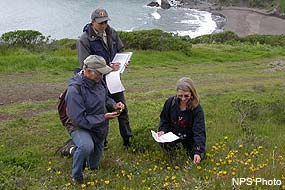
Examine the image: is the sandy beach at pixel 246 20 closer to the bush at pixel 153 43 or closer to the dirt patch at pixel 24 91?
the bush at pixel 153 43

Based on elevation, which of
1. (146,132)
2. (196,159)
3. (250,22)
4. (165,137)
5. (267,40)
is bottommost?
(250,22)

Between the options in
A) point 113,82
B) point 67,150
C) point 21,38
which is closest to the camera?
point 113,82

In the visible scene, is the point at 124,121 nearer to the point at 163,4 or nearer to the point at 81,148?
the point at 81,148

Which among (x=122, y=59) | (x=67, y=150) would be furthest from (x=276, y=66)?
(x=67, y=150)

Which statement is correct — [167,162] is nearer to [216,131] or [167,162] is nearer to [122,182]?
[122,182]

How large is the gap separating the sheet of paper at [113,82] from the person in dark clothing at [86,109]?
2.62 ft

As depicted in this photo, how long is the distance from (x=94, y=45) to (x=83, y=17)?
6111 cm

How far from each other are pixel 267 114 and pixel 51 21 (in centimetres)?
5474

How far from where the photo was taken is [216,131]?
28.0 feet

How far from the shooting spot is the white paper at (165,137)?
19.5 feet

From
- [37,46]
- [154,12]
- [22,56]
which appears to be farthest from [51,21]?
[22,56]

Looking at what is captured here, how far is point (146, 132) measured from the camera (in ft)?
23.8

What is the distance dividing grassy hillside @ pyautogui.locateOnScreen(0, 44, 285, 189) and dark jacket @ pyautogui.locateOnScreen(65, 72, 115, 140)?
0.70 meters

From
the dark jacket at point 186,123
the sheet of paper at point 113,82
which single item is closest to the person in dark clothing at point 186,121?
the dark jacket at point 186,123
